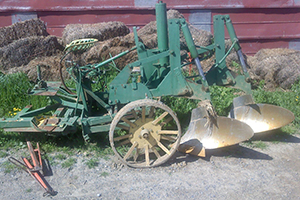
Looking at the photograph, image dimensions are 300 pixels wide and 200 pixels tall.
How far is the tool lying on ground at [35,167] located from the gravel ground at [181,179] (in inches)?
3.2

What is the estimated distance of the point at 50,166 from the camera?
4434 mm

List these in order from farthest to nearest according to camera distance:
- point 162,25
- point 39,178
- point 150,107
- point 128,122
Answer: point 162,25
point 150,107
point 128,122
point 39,178

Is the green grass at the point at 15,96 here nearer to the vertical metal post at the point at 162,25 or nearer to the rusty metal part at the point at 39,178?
the rusty metal part at the point at 39,178

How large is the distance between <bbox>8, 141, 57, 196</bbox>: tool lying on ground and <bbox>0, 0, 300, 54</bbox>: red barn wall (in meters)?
4.76

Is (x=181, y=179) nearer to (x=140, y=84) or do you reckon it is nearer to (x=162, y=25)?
(x=140, y=84)

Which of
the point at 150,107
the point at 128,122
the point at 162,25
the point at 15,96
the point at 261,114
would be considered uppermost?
the point at 162,25

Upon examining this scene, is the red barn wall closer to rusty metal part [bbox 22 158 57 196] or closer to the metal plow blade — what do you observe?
the metal plow blade

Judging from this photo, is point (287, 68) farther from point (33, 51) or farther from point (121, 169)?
point (33, 51)

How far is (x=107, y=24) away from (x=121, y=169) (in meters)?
4.54

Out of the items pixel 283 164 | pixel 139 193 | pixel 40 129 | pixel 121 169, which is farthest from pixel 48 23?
pixel 283 164

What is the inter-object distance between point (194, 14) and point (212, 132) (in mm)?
4966

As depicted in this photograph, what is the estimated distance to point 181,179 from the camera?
4129 millimetres

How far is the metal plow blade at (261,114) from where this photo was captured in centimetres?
512

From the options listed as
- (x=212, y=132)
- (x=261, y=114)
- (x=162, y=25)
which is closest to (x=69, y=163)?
(x=212, y=132)
